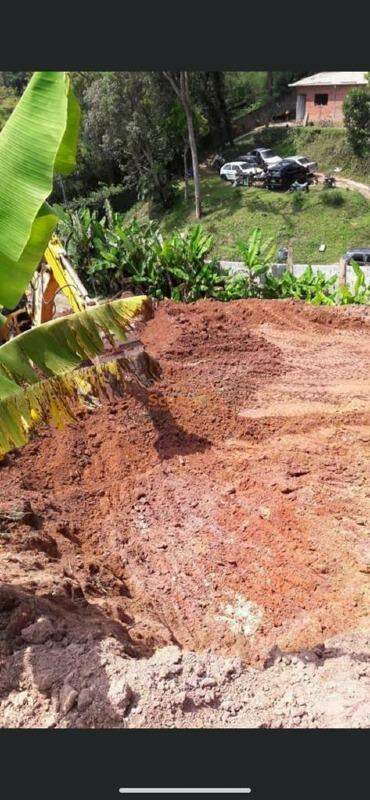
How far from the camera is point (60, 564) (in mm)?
4688

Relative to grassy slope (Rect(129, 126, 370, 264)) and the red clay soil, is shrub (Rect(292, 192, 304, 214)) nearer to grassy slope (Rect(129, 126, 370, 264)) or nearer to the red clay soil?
grassy slope (Rect(129, 126, 370, 264))

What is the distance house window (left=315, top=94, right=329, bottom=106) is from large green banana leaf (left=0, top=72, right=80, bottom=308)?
70.8ft

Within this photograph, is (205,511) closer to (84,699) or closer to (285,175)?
(84,699)

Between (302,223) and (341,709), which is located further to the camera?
(302,223)

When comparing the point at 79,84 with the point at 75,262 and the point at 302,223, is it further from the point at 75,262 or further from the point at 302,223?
the point at 75,262

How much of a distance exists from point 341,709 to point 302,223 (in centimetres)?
1836

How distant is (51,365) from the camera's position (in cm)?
349

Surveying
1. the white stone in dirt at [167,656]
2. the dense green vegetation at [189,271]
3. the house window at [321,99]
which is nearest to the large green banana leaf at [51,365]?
the white stone in dirt at [167,656]

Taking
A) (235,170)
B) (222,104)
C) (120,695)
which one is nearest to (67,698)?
(120,695)

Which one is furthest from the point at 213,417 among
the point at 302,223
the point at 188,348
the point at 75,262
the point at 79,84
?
the point at 79,84

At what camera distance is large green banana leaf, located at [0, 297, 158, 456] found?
11.0ft

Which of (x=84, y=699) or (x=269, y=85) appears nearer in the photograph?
(x=84, y=699)

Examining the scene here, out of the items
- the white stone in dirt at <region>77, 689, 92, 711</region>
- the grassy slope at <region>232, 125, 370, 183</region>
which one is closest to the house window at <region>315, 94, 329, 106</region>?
the grassy slope at <region>232, 125, 370, 183</region>

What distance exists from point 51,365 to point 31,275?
53 cm
